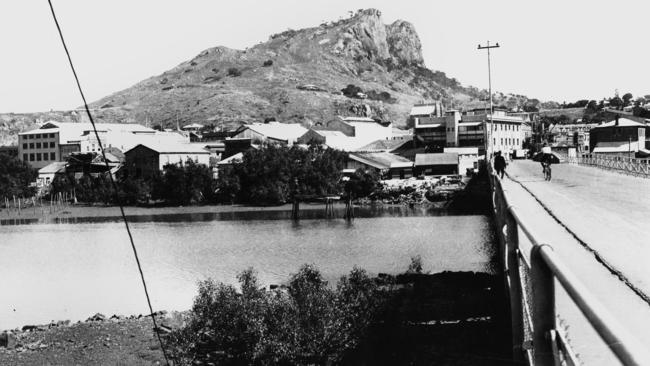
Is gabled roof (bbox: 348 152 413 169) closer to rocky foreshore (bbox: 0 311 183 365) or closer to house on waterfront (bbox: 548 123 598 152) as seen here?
house on waterfront (bbox: 548 123 598 152)

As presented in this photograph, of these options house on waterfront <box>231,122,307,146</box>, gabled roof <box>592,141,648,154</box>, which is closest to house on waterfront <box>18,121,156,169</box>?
house on waterfront <box>231,122,307,146</box>

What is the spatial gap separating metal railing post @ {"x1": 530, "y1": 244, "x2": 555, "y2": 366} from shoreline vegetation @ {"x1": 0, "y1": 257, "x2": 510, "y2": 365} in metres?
9.87

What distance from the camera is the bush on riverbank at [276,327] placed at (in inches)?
609

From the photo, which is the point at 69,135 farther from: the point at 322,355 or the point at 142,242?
the point at 322,355

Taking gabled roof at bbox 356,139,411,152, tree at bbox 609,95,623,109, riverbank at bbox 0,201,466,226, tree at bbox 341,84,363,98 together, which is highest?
tree at bbox 341,84,363,98

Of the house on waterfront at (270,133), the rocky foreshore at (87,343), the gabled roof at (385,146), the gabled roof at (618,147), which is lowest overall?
the rocky foreshore at (87,343)

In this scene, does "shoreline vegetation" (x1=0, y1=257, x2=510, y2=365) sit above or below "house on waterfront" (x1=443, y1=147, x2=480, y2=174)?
below

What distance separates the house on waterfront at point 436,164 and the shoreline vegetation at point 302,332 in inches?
2035

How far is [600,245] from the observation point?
9867 mm

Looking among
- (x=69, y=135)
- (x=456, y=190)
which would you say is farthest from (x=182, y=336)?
(x=69, y=135)

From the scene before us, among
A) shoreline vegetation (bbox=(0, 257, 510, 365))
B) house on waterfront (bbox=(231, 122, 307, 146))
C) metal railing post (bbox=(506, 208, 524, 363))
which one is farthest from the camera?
house on waterfront (bbox=(231, 122, 307, 146))

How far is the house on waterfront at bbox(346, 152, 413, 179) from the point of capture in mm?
73375

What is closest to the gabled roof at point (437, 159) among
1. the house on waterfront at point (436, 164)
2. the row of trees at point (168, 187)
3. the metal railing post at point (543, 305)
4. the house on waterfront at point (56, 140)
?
the house on waterfront at point (436, 164)

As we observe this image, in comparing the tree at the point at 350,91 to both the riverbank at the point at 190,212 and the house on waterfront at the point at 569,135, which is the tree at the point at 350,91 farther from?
the riverbank at the point at 190,212
